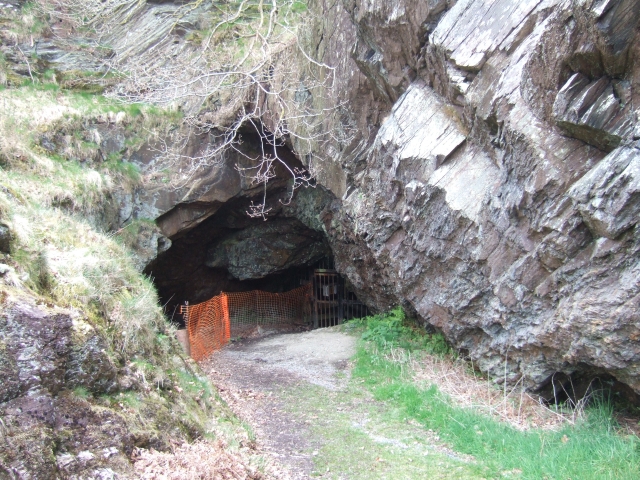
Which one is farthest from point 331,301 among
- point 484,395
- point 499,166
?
point 499,166

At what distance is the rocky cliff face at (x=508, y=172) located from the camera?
433 cm

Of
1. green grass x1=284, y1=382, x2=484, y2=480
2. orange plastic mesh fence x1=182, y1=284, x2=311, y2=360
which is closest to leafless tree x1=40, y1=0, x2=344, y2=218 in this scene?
orange plastic mesh fence x1=182, y1=284, x2=311, y2=360

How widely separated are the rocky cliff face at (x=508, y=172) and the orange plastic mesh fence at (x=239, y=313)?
390 cm

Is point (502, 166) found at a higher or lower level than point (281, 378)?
higher

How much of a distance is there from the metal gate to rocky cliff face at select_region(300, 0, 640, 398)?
610 cm

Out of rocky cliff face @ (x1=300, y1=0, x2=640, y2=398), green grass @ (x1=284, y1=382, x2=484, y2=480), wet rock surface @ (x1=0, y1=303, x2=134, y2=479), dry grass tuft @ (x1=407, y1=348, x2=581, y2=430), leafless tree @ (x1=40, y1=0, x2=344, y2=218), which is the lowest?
green grass @ (x1=284, y1=382, x2=484, y2=480)

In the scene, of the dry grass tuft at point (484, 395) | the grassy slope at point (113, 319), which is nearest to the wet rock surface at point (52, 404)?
the grassy slope at point (113, 319)

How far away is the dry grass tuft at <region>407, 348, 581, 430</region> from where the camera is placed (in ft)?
17.9

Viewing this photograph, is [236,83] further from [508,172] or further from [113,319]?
[113,319]

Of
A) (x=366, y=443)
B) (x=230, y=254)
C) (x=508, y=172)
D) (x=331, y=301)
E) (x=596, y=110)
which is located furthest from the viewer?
(x=331, y=301)

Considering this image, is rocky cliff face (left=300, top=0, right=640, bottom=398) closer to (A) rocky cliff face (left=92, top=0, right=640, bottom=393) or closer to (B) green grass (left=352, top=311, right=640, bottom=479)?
(A) rocky cliff face (left=92, top=0, right=640, bottom=393)

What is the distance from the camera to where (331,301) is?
15023mm

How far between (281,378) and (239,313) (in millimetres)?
6536

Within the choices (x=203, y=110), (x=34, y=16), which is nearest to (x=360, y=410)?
(x=203, y=110)
